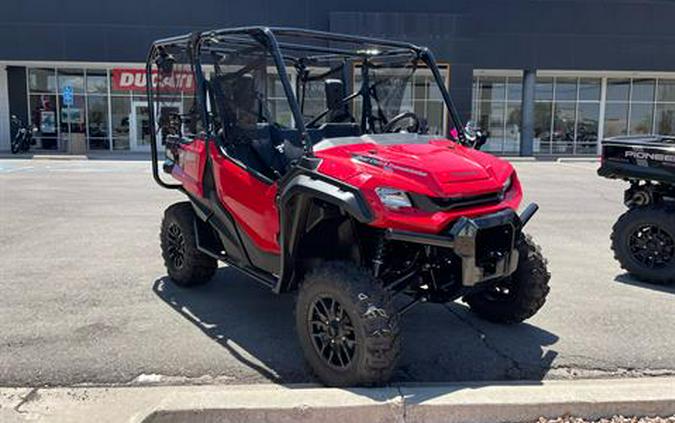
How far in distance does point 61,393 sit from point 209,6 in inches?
905

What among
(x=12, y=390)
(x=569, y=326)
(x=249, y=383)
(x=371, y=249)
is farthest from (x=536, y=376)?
(x=12, y=390)

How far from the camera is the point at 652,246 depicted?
660cm

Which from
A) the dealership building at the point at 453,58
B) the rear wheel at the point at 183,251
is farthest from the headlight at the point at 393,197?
the dealership building at the point at 453,58

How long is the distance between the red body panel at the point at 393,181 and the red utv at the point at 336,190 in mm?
12

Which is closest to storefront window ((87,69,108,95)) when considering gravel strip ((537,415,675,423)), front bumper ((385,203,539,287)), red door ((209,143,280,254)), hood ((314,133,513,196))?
red door ((209,143,280,254))

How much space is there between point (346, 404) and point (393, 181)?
4.46ft

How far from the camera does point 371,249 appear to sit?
4258mm

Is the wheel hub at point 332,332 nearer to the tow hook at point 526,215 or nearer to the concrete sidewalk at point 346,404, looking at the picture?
the concrete sidewalk at point 346,404

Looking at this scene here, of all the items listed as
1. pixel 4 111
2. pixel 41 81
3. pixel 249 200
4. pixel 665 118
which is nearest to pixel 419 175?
pixel 249 200

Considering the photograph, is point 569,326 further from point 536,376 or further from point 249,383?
point 249,383

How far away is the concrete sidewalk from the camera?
11.5 ft

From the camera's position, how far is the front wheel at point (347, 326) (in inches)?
144

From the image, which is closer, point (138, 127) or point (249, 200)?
point (249, 200)

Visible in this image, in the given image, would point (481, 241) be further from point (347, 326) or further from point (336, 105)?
point (336, 105)
